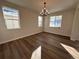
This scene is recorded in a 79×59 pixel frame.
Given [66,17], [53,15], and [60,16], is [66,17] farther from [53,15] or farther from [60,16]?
[53,15]

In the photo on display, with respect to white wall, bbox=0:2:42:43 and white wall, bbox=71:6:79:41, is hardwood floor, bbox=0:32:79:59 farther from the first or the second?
white wall, bbox=71:6:79:41

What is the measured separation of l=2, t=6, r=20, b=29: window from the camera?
11.0ft

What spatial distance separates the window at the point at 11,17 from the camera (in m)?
3.36

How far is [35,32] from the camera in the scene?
Answer: 18.8ft

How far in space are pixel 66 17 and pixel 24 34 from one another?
4.05 metres

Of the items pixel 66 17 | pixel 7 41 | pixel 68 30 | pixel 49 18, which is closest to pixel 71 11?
pixel 66 17

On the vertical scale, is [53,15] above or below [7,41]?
above

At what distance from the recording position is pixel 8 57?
197 centimetres

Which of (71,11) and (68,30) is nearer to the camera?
(71,11)

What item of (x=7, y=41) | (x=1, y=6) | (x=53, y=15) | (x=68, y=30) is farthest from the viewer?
(x=53, y=15)

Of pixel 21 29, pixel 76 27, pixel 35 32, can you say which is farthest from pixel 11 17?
pixel 76 27

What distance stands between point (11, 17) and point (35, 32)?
284 cm

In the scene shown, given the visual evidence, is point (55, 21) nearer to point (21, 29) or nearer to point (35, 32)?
point (35, 32)

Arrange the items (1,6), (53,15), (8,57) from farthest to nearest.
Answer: (53,15) → (1,6) → (8,57)
